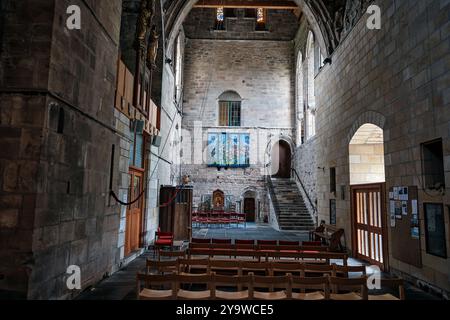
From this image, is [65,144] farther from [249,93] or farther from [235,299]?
[249,93]

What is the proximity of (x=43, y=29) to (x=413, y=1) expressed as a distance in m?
5.48

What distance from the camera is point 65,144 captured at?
12.2ft

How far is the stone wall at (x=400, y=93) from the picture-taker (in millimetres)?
4520

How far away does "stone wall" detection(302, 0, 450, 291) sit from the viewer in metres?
4.52

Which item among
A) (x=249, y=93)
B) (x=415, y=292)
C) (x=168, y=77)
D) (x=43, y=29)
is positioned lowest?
(x=415, y=292)

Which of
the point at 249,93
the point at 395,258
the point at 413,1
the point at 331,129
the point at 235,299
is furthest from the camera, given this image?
the point at 249,93

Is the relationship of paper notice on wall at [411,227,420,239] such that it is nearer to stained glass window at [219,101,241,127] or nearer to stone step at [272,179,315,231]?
stone step at [272,179,315,231]

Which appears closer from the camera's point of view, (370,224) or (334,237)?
(370,224)

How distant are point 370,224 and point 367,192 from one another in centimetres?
69

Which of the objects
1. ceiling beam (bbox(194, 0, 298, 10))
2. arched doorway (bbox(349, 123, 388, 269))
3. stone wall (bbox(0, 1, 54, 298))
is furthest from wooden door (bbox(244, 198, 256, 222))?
stone wall (bbox(0, 1, 54, 298))

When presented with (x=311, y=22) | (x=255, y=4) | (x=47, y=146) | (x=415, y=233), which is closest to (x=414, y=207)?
(x=415, y=233)

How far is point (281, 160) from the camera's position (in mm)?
17453

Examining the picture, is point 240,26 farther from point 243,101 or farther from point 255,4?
point 243,101
